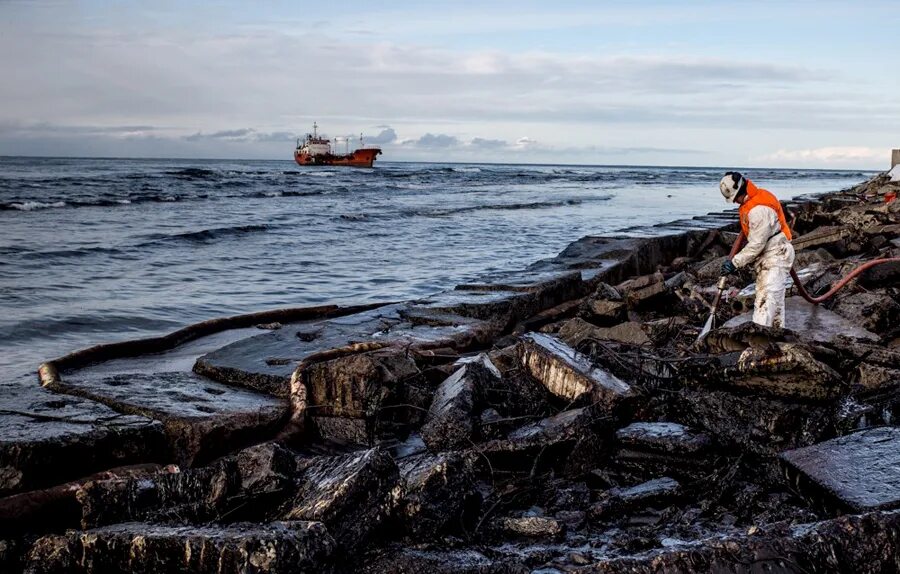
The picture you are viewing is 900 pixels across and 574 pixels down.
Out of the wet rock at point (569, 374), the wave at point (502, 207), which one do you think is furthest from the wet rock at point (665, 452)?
the wave at point (502, 207)

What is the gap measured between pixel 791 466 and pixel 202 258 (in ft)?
42.5

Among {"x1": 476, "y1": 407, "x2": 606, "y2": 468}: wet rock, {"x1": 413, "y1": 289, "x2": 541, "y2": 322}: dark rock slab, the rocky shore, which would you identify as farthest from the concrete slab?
{"x1": 476, "y1": 407, "x2": 606, "y2": 468}: wet rock

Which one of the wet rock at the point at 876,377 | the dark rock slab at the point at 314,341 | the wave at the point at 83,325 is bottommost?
the wave at the point at 83,325

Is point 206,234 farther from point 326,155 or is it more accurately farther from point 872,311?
point 326,155

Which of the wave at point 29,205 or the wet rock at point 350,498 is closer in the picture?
the wet rock at point 350,498

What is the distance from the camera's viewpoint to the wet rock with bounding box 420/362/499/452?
4594 mm

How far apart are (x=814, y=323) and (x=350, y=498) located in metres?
5.34

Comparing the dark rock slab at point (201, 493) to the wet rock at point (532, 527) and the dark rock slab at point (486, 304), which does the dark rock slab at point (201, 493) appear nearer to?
the wet rock at point (532, 527)

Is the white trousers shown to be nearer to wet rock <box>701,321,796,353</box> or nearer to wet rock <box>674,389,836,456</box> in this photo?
wet rock <box>701,321,796,353</box>

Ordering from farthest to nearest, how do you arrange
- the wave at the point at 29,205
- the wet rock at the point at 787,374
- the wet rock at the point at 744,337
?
the wave at the point at 29,205 < the wet rock at the point at 744,337 < the wet rock at the point at 787,374

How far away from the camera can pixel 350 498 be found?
10.2ft

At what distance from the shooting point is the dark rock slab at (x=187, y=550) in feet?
8.71

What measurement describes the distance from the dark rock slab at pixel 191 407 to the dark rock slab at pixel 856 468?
3.06m

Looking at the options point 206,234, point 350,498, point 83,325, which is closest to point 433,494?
point 350,498
